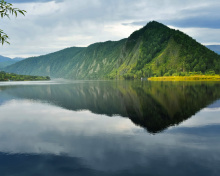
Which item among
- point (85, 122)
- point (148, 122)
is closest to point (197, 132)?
point (148, 122)

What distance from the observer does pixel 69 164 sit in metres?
17.1

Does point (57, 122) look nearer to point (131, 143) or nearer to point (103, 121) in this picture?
point (103, 121)

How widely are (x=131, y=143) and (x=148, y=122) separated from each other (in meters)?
10.4

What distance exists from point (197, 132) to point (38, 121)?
81.1 feet

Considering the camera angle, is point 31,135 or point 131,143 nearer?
point 131,143

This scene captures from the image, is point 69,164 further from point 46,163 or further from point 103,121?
point 103,121

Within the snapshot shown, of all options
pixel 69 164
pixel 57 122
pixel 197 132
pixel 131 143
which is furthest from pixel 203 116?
pixel 69 164

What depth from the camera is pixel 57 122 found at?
3419cm

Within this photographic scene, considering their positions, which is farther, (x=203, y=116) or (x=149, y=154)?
(x=203, y=116)

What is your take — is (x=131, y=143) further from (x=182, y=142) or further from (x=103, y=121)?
(x=103, y=121)

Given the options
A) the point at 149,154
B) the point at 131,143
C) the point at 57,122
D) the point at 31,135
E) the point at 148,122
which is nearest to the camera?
the point at 149,154

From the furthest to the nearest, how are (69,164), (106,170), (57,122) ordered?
(57,122) → (69,164) → (106,170)

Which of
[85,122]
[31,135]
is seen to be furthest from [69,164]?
[85,122]

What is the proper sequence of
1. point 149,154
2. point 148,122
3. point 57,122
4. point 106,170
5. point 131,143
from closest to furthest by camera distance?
1. point 106,170
2. point 149,154
3. point 131,143
4. point 148,122
5. point 57,122
